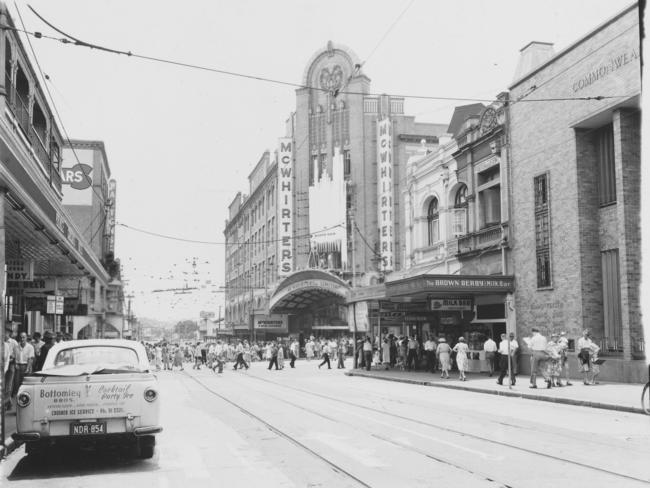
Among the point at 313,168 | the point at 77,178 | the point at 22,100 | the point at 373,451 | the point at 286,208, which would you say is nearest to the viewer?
the point at 373,451

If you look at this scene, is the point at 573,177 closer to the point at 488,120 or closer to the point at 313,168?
the point at 488,120

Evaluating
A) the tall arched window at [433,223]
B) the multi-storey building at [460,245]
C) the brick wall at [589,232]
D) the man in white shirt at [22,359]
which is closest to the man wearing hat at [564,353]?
the brick wall at [589,232]

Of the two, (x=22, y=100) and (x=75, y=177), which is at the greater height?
(x=75, y=177)

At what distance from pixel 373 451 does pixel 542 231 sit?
1828 centimetres

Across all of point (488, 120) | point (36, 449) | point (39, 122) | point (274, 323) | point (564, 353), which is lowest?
point (36, 449)

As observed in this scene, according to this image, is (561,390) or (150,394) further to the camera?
(561,390)

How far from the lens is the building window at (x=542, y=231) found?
2631 cm

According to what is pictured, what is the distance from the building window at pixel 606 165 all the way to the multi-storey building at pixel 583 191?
0.11 ft

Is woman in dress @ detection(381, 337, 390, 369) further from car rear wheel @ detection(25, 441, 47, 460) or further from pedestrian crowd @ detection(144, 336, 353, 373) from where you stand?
car rear wheel @ detection(25, 441, 47, 460)

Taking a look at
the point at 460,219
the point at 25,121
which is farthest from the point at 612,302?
the point at 25,121

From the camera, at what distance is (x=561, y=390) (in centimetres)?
2020

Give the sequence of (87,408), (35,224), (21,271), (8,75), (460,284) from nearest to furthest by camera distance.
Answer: (87,408), (35,224), (8,75), (21,271), (460,284)

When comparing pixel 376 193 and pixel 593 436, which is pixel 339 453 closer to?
pixel 593 436

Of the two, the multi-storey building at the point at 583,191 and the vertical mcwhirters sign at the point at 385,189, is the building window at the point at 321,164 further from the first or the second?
the multi-storey building at the point at 583,191
